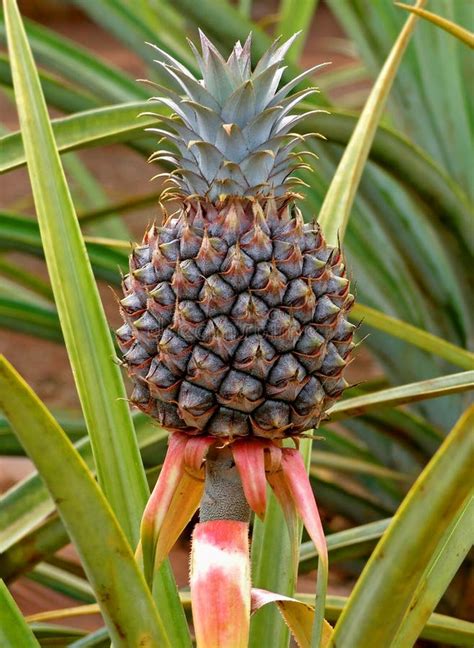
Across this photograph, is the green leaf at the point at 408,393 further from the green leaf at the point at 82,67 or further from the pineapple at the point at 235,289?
the green leaf at the point at 82,67

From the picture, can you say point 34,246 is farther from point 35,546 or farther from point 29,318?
point 35,546

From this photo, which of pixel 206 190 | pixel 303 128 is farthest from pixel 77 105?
pixel 206 190

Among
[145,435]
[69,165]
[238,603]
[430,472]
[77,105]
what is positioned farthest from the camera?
[69,165]

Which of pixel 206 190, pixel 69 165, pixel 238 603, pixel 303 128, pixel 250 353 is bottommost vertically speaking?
pixel 238 603

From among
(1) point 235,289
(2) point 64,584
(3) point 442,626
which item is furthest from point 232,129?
(2) point 64,584

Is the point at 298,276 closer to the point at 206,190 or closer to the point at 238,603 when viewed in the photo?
the point at 206,190

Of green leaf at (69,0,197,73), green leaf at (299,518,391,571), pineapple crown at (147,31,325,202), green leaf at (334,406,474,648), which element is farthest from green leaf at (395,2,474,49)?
green leaf at (69,0,197,73)

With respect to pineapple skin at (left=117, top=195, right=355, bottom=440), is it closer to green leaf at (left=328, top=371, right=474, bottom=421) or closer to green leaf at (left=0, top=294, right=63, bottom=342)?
green leaf at (left=328, top=371, right=474, bottom=421)
